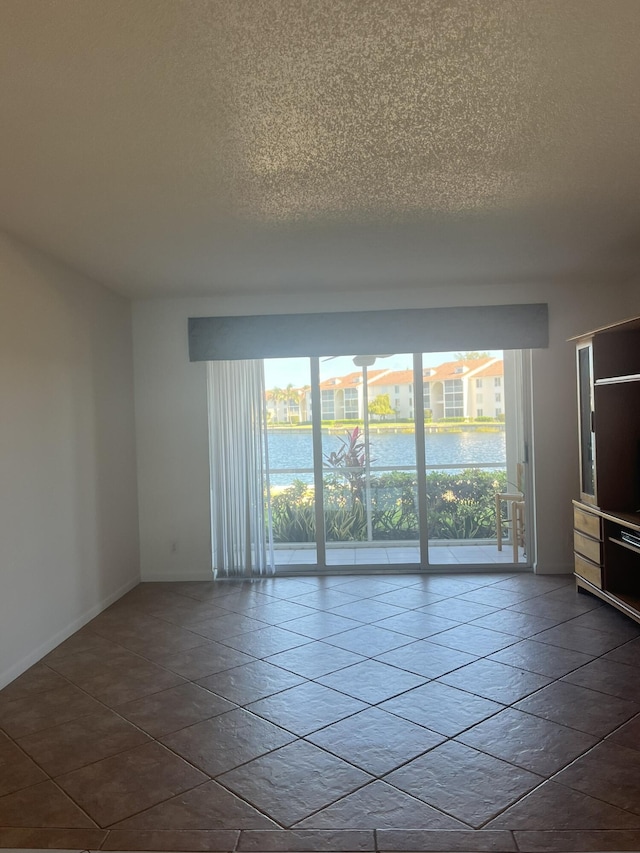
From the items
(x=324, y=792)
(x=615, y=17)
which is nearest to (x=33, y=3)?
(x=615, y=17)

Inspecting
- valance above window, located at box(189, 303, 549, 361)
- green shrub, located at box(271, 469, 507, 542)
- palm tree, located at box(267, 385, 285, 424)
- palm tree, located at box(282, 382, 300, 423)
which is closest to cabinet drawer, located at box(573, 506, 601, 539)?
green shrub, located at box(271, 469, 507, 542)

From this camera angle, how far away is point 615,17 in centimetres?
191

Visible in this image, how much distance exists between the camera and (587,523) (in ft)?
16.5

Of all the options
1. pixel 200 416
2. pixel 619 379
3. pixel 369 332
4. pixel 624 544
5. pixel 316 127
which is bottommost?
pixel 624 544

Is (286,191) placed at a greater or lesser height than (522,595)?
greater

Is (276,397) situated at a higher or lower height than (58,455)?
higher

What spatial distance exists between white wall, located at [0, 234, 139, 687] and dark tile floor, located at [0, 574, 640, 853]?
1.06ft

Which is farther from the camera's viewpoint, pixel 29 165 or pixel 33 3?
pixel 29 165

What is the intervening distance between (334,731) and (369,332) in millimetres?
3665

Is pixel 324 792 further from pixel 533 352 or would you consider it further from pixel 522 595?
pixel 533 352

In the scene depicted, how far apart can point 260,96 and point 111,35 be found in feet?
1.81

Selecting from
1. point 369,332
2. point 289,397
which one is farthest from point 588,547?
point 289,397

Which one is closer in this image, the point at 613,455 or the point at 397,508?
the point at 613,455

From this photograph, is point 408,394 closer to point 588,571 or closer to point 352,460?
point 352,460
